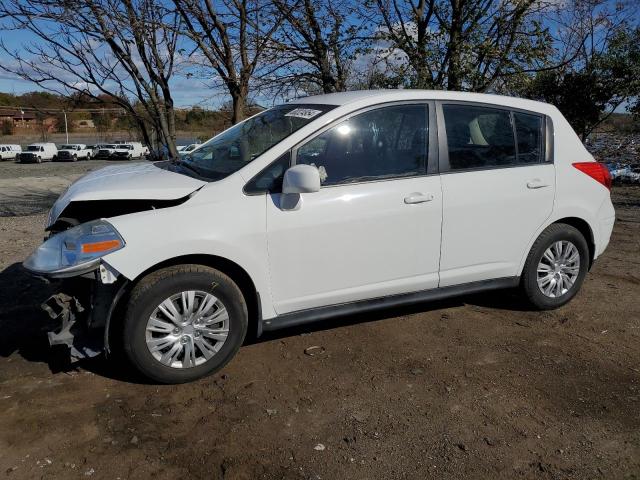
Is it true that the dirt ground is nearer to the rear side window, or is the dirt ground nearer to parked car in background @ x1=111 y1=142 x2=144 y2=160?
the rear side window

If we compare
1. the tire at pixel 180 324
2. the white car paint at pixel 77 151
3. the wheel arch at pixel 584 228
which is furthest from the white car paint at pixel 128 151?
the tire at pixel 180 324

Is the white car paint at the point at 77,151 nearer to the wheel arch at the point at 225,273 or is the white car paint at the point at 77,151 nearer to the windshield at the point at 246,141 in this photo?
the windshield at the point at 246,141

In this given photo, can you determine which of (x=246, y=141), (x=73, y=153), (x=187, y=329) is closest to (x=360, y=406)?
(x=187, y=329)

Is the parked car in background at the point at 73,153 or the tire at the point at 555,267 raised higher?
the parked car in background at the point at 73,153

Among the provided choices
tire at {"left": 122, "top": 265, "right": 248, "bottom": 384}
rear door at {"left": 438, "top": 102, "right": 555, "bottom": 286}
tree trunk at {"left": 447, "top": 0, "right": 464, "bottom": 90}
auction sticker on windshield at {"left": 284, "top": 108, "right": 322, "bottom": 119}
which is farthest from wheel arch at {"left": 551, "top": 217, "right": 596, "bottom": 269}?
tree trunk at {"left": 447, "top": 0, "right": 464, "bottom": 90}

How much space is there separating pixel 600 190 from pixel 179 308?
3673 mm

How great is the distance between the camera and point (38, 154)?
4925cm

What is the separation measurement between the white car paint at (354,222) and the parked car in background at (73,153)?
52062 millimetres

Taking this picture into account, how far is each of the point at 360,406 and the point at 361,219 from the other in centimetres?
123

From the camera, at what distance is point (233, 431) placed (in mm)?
3084

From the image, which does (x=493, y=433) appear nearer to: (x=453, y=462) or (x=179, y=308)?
(x=453, y=462)

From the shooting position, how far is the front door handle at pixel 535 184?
446 centimetres

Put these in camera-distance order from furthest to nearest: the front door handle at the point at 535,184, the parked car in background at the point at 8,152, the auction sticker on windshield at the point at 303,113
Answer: the parked car in background at the point at 8,152 < the front door handle at the point at 535,184 < the auction sticker on windshield at the point at 303,113

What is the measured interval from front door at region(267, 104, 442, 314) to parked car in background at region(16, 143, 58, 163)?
51291 mm
